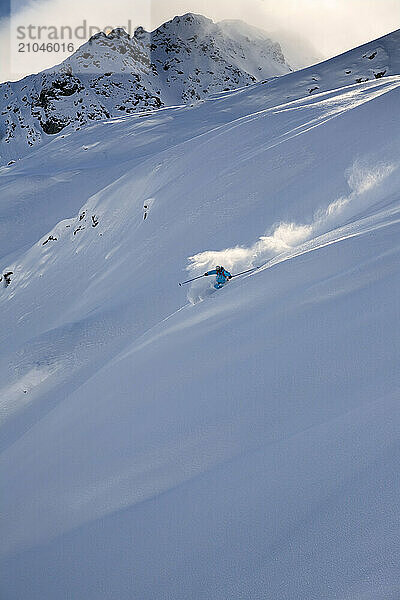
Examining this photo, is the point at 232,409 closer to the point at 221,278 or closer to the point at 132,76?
the point at 221,278

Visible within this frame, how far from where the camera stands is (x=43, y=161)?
81.5 feet

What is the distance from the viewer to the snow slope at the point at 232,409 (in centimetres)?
291

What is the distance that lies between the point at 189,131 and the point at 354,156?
42.4ft

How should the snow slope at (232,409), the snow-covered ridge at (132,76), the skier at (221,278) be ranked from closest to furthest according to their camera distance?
1. the snow slope at (232,409)
2. the skier at (221,278)
3. the snow-covered ridge at (132,76)

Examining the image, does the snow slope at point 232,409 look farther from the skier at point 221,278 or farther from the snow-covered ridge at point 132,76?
the snow-covered ridge at point 132,76

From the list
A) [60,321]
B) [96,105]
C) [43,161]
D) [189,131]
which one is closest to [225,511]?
[60,321]

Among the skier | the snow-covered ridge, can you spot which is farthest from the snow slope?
the snow-covered ridge

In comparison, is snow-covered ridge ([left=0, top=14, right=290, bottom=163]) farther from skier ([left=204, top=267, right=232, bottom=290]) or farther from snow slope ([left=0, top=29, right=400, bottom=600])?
skier ([left=204, top=267, right=232, bottom=290])

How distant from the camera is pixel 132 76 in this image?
107875 millimetres

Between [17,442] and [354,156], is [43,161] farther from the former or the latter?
[17,442]

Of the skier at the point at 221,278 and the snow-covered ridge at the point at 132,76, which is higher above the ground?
the snow-covered ridge at the point at 132,76

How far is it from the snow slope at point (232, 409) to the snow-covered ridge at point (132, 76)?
71.0 meters

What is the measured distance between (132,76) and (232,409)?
4580 inches

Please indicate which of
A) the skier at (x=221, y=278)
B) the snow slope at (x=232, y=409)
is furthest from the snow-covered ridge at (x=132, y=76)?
the skier at (x=221, y=278)
